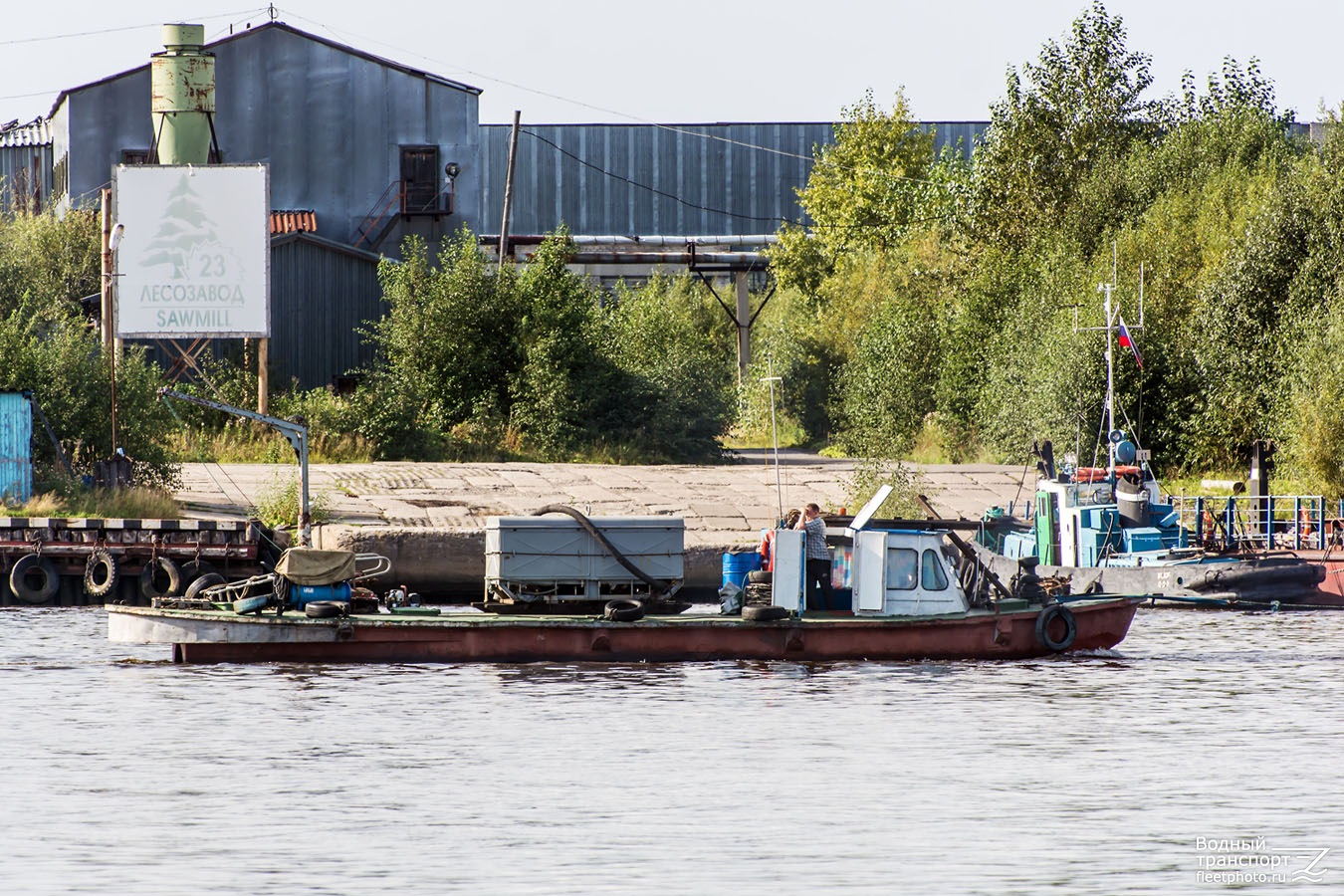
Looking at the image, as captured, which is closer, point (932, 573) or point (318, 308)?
point (932, 573)

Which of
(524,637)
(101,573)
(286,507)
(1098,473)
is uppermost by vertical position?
(1098,473)

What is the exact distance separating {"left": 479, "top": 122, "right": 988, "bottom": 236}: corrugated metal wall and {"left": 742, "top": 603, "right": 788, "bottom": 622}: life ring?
5537 centimetres

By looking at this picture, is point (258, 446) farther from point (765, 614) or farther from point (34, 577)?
point (765, 614)

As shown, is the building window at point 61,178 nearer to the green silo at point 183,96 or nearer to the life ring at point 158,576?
the green silo at point 183,96

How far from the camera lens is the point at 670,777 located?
1778cm

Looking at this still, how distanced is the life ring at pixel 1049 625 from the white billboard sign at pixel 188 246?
89.3ft

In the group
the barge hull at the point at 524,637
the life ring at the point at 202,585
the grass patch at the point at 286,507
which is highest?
the grass patch at the point at 286,507

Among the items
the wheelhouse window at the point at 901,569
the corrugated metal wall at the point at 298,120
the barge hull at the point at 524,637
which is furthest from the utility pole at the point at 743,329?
the barge hull at the point at 524,637

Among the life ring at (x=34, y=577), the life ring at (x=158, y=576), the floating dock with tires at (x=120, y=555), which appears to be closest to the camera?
the life ring at (x=158, y=576)

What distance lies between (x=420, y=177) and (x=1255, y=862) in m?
47.2

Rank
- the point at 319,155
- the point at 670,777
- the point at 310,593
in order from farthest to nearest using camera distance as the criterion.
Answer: the point at 319,155 < the point at 310,593 < the point at 670,777

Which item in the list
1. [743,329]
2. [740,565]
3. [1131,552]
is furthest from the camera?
[743,329]

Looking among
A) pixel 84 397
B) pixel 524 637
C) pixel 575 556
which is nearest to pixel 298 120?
pixel 84 397

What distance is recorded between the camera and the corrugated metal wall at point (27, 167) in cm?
6581
